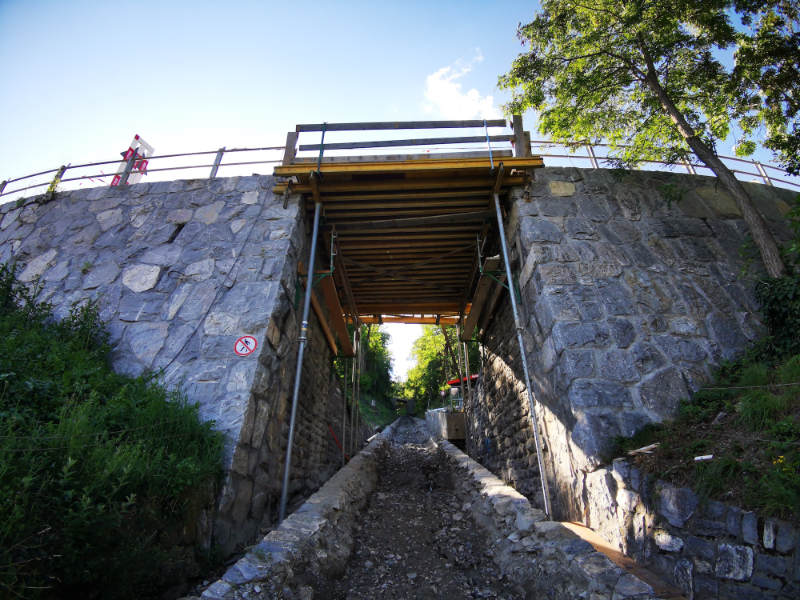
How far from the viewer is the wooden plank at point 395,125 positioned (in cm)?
471

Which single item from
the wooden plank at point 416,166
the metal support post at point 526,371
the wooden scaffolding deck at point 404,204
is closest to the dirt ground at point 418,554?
the metal support post at point 526,371

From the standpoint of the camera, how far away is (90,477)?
1722 millimetres

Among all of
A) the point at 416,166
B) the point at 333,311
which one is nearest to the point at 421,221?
the point at 416,166

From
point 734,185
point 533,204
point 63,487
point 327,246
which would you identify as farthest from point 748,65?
point 63,487

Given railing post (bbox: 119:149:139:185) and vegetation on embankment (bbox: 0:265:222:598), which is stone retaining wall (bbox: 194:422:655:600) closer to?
vegetation on embankment (bbox: 0:265:222:598)

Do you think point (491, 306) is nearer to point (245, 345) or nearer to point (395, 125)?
point (395, 125)

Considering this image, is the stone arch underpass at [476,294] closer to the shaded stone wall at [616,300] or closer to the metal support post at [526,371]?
the shaded stone wall at [616,300]

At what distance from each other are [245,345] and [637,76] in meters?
6.09

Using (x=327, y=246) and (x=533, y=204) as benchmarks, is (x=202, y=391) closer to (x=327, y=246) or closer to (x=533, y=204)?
(x=327, y=246)

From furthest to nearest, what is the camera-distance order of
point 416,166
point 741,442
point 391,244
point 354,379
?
point 354,379 < point 391,244 < point 416,166 < point 741,442

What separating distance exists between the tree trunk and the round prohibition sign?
524 cm

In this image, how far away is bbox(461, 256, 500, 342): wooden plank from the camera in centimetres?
501

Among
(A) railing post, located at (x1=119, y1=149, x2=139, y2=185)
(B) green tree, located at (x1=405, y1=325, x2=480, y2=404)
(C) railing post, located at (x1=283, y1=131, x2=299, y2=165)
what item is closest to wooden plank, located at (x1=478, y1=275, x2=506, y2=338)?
(C) railing post, located at (x1=283, y1=131, x2=299, y2=165)

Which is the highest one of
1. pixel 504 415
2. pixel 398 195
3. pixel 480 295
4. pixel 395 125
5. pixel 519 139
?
pixel 395 125
